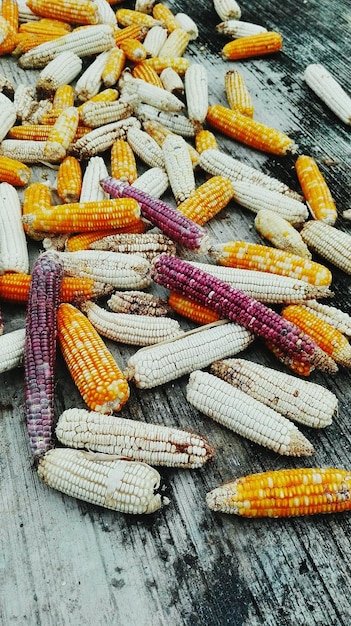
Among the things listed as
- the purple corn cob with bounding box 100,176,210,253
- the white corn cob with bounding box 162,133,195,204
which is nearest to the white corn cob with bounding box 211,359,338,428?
the purple corn cob with bounding box 100,176,210,253

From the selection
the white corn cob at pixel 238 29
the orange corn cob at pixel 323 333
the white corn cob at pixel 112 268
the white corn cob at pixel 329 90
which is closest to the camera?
the orange corn cob at pixel 323 333

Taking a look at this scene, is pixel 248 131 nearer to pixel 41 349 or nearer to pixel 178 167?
pixel 178 167

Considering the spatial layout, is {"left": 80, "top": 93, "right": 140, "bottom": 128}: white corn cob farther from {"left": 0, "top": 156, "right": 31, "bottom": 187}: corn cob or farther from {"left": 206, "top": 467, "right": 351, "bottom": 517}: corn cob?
{"left": 206, "top": 467, "right": 351, "bottom": 517}: corn cob

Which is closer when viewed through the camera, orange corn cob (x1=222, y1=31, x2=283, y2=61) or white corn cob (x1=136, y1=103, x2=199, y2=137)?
white corn cob (x1=136, y1=103, x2=199, y2=137)

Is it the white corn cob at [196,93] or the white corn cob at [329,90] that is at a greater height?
the white corn cob at [329,90]

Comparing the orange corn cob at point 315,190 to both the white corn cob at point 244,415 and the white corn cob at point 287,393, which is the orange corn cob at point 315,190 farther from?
the white corn cob at point 244,415

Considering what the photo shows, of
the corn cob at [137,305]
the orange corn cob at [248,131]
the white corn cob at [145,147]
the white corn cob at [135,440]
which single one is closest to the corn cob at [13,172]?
the white corn cob at [145,147]
